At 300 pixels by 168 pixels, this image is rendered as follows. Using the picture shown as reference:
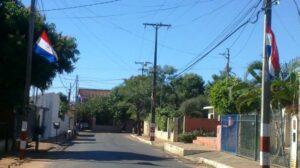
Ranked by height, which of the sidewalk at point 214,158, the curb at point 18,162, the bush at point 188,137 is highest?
the bush at point 188,137

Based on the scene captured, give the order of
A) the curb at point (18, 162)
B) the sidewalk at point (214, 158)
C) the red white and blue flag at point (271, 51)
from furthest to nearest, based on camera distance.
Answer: the sidewalk at point (214, 158) → the curb at point (18, 162) → the red white and blue flag at point (271, 51)

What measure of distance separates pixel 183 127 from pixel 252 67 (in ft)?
74.1

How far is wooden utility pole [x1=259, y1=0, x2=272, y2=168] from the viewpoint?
18562mm

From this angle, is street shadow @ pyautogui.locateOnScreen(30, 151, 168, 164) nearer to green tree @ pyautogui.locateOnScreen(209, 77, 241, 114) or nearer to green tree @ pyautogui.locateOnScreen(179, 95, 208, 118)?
green tree @ pyautogui.locateOnScreen(209, 77, 241, 114)

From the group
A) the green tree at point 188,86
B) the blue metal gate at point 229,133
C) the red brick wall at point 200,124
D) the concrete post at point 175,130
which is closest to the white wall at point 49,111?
the concrete post at point 175,130

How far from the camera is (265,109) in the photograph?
742 inches

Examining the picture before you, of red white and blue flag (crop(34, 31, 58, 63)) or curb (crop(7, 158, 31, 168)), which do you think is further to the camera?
red white and blue flag (crop(34, 31, 58, 63))

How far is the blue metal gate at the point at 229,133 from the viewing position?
3000 cm

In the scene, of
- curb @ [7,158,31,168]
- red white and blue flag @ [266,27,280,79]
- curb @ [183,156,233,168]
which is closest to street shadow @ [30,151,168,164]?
curb @ [183,156,233,168]

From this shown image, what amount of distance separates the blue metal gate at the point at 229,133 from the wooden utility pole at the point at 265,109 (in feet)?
35.9

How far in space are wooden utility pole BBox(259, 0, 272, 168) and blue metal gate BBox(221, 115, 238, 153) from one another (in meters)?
10.9

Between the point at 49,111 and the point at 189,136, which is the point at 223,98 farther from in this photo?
the point at 49,111

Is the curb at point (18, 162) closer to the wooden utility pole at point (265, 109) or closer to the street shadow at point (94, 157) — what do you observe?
the street shadow at point (94, 157)

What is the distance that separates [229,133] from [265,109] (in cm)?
1268
